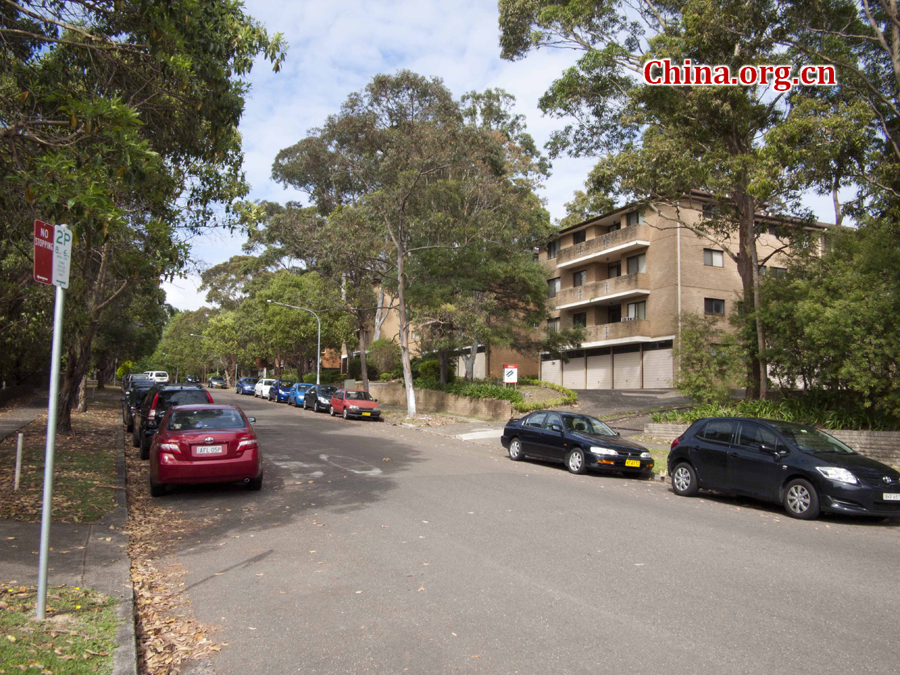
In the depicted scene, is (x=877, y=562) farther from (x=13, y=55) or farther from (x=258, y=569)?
(x=13, y=55)

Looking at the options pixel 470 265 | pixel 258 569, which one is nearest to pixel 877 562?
pixel 258 569

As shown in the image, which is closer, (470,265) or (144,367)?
(470,265)

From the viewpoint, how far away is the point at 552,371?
1660 inches

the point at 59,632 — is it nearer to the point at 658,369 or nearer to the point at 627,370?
the point at 658,369

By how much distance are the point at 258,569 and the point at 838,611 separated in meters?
5.15

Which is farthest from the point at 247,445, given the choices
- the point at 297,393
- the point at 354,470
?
the point at 297,393

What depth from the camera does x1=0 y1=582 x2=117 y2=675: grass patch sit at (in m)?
3.95

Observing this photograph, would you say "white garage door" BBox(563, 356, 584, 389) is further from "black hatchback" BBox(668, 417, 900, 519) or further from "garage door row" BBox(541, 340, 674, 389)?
"black hatchback" BBox(668, 417, 900, 519)

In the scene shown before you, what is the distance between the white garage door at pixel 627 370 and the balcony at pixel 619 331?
1.46 meters

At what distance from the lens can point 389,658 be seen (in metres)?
4.29

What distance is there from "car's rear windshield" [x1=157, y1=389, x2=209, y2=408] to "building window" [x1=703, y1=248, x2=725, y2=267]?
86.2 ft

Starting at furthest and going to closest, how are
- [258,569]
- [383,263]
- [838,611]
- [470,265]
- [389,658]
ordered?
[383,263] → [470,265] → [258,569] → [838,611] → [389,658]

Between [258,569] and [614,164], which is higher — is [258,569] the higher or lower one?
the lower one

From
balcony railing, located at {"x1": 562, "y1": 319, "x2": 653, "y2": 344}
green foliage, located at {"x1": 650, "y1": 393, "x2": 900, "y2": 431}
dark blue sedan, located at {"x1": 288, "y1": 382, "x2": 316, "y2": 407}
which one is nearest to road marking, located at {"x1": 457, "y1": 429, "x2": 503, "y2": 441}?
green foliage, located at {"x1": 650, "y1": 393, "x2": 900, "y2": 431}
